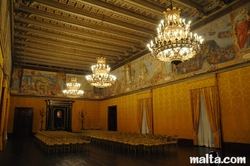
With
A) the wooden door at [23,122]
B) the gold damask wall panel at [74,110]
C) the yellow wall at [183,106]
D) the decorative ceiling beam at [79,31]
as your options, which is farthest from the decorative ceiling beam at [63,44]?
the wooden door at [23,122]

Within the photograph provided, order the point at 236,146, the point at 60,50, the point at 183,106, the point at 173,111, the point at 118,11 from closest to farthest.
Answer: the point at 236,146
the point at 118,11
the point at 183,106
the point at 173,111
the point at 60,50

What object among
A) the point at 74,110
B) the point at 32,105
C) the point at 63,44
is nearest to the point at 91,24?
the point at 63,44

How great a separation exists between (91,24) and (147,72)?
542 centimetres

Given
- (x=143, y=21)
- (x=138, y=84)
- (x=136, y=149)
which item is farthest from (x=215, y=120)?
(x=138, y=84)

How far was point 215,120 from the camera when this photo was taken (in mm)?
8727

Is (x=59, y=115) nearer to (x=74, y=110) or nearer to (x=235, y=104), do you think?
(x=74, y=110)

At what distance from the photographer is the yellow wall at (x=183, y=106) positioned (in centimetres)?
782

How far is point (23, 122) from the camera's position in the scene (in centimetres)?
1706

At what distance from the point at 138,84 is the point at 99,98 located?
761 cm

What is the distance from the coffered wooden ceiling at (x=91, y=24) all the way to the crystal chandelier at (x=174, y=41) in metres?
3.23

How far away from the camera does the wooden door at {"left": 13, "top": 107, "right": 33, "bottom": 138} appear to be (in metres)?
16.7

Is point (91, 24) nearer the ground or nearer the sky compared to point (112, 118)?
nearer the sky

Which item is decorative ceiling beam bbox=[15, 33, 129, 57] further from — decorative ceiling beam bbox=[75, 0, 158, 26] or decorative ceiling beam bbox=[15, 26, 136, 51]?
decorative ceiling beam bbox=[75, 0, 158, 26]

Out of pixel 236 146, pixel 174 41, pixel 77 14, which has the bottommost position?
pixel 236 146
